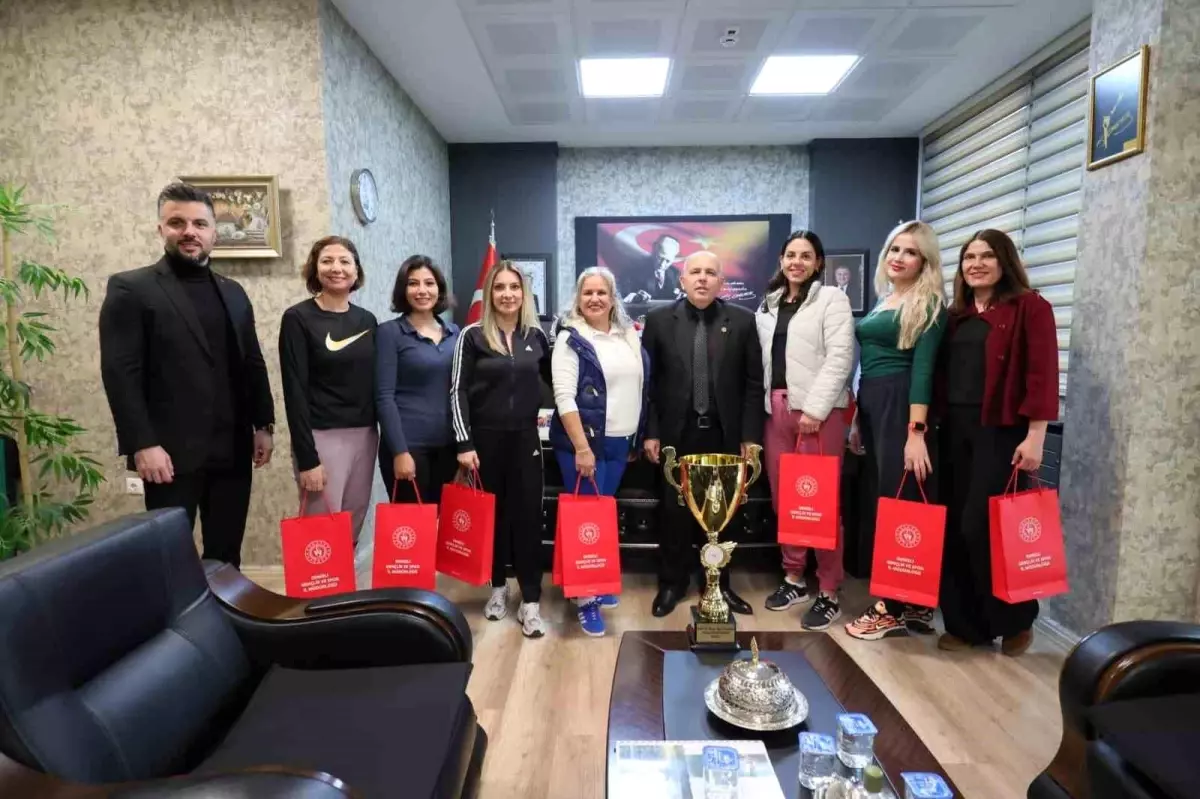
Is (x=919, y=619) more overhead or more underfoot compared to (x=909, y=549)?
more underfoot

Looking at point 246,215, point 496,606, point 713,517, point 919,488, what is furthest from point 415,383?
point 919,488

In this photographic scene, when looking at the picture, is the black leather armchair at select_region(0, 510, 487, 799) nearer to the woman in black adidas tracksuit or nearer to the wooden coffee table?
the wooden coffee table

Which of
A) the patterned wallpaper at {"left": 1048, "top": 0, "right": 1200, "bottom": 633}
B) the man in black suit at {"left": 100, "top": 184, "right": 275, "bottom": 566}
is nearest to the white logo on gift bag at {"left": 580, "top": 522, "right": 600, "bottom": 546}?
the man in black suit at {"left": 100, "top": 184, "right": 275, "bottom": 566}

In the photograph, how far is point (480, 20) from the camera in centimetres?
314

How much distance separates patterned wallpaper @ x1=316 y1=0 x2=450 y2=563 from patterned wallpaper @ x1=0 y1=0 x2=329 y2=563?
0.14 meters

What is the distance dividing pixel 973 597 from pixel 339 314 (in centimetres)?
244

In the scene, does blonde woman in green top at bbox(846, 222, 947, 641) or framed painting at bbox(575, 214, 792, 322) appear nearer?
blonde woman in green top at bbox(846, 222, 947, 641)

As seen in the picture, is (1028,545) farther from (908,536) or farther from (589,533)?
(589,533)

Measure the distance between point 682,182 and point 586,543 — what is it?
12.7 ft

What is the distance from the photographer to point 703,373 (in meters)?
2.46

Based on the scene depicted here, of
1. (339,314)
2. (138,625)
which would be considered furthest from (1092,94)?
(138,625)

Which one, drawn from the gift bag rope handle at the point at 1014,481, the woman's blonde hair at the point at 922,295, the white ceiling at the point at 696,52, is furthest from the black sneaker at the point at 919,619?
the white ceiling at the point at 696,52

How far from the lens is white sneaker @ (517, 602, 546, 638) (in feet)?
8.02

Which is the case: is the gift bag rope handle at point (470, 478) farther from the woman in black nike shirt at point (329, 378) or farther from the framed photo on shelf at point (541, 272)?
the framed photo on shelf at point (541, 272)
